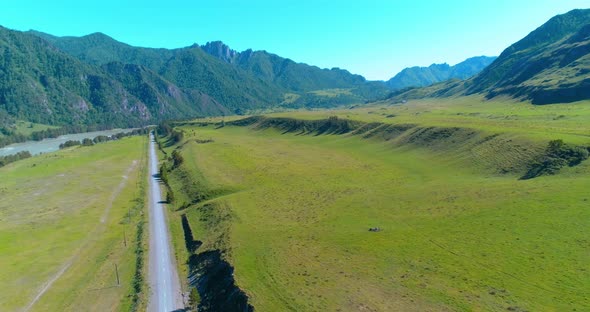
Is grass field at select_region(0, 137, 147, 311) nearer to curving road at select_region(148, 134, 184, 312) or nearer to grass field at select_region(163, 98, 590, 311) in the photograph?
curving road at select_region(148, 134, 184, 312)

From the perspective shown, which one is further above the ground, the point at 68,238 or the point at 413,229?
the point at 413,229

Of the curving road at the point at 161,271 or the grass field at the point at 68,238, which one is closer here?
the curving road at the point at 161,271

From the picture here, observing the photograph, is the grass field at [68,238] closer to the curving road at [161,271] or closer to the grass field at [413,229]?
the curving road at [161,271]


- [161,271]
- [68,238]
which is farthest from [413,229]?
[68,238]

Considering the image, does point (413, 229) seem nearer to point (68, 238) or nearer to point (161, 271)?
point (161, 271)

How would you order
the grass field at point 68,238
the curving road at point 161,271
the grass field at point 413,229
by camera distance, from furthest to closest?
the grass field at point 68,238, the curving road at point 161,271, the grass field at point 413,229

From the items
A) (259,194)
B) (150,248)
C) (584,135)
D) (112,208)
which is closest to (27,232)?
(112,208)

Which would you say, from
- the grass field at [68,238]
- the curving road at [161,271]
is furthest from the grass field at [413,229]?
the grass field at [68,238]
